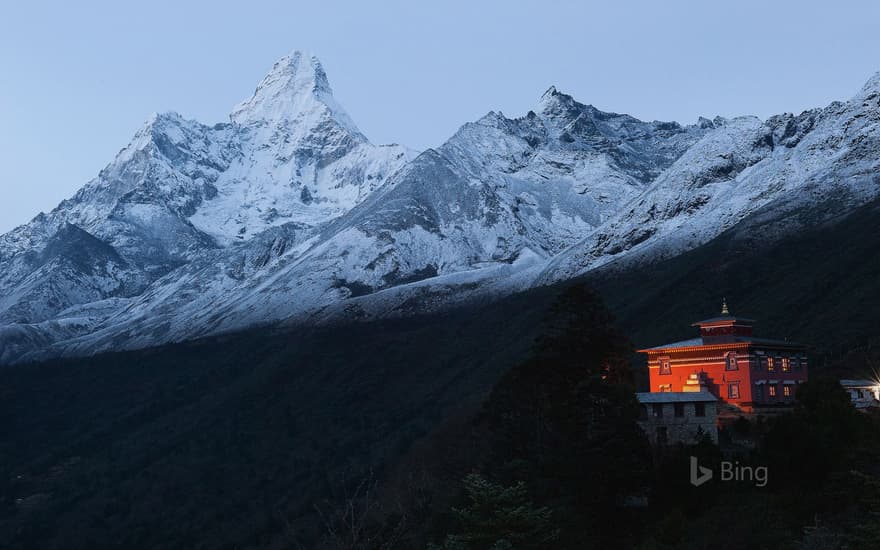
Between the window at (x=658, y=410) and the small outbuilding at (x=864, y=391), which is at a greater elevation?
the window at (x=658, y=410)

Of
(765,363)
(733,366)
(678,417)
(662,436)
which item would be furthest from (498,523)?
(765,363)

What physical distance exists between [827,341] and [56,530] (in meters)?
149

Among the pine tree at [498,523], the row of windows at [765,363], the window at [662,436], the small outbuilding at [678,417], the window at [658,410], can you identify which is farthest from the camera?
the row of windows at [765,363]

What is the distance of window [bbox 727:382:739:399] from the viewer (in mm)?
77062

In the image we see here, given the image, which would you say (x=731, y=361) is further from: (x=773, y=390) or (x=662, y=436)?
(x=662, y=436)

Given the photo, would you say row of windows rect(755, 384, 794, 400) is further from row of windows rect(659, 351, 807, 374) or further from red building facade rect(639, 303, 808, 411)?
row of windows rect(659, 351, 807, 374)

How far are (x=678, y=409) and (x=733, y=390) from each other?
34.5 ft

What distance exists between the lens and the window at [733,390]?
7706 centimetres

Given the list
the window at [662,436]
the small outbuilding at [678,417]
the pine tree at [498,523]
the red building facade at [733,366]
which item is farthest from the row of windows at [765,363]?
the pine tree at [498,523]

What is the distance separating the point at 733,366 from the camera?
77.7 metres

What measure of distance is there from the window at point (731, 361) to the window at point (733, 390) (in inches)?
50.0

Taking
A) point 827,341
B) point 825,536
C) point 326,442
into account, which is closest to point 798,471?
point 825,536

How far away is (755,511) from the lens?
54500 millimetres

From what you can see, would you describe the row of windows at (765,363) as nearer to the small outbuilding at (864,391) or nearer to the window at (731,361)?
the window at (731,361)
